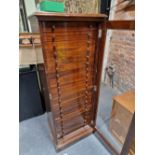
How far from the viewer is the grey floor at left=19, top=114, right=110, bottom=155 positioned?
1436 mm

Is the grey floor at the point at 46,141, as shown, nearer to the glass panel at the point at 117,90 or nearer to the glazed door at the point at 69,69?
the glass panel at the point at 117,90

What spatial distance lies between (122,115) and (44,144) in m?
0.97

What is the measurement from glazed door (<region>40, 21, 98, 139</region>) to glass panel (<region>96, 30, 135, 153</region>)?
0.35 m

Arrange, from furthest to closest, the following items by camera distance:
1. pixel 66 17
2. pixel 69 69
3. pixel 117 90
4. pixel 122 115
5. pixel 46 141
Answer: pixel 117 90 → pixel 46 141 → pixel 122 115 → pixel 69 69 → pixel 66 17

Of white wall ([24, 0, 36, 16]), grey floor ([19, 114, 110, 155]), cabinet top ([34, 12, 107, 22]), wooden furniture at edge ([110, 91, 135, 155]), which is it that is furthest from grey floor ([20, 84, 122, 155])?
white wall ([24, 0, 36, 16])

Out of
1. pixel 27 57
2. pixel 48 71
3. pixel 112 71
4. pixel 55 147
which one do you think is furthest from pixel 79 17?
pixel 112 71

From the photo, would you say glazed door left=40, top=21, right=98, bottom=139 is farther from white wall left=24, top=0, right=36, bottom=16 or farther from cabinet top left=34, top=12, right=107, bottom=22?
white wall left=24, top=0, right=36, bottom=16

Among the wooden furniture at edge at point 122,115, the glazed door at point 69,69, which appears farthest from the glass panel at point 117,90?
the glazed door at point 69,69

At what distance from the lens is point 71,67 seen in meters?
1.15

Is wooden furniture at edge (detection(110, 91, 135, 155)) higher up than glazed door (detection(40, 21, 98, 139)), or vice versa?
glazed door (detection(40, 21, 98, 139))

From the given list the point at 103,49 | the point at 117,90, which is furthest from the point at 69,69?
the point at 117,90

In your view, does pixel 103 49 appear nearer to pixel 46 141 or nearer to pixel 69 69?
→ pixel 69 69
